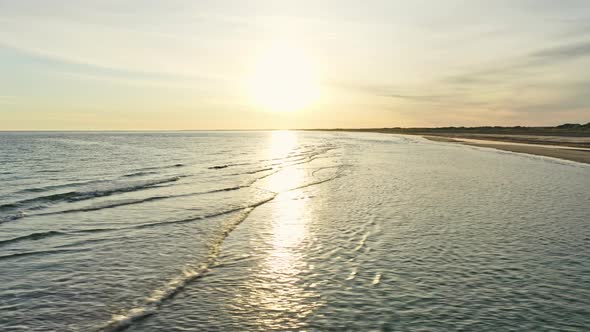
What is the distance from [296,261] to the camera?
12.1 meters

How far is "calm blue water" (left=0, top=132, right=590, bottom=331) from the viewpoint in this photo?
8.43 meters

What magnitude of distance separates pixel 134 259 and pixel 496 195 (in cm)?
1916

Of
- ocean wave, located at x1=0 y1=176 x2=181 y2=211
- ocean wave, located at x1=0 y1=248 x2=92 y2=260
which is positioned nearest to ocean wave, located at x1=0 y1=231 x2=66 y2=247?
ocean wave, located at x1=0 y1=248 x2=92 y2=260

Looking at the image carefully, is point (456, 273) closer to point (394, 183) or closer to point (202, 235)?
point (202, 235)

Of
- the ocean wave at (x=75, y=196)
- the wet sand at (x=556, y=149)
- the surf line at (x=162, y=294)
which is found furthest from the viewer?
the wet sand at (x=556, y=149)

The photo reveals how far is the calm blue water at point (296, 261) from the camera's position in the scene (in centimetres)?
843

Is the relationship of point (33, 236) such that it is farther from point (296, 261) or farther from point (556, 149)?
point (556, 149)

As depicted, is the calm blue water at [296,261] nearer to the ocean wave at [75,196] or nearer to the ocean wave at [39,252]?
the ocean wave at [39,252]

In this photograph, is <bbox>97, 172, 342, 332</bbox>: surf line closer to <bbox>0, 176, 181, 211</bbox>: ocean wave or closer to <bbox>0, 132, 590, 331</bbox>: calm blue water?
<bbox>0, 132, 590, 331</bbox>: calm blue water

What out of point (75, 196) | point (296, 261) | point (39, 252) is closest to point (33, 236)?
point (39, 252)

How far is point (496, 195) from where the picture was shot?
2392 centimetres

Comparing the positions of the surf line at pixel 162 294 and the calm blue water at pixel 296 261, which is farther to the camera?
the calm blue water at pixel 296 261

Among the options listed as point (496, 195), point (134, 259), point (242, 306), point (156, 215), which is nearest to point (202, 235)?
point (134, 259)

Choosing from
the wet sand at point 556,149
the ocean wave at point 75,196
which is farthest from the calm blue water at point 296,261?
the wet sand at point 556,149
